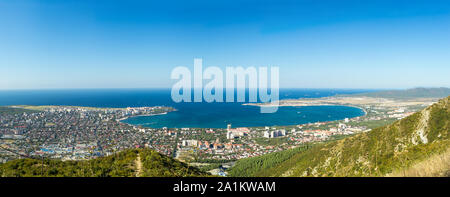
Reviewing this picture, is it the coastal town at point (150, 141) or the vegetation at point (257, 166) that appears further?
the coastal town at point (150, 141)

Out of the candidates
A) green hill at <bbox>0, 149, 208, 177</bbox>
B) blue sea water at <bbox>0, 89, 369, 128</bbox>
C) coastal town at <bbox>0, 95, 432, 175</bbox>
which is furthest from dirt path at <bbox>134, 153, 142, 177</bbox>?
blue sea water at <bbox>0, 89, 369, 128</bbox>

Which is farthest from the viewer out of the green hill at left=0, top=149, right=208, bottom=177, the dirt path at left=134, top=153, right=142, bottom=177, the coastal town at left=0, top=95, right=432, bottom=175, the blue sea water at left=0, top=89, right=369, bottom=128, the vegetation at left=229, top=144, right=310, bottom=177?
the blue sea water at left=0, top=89, right=369, bottom=128

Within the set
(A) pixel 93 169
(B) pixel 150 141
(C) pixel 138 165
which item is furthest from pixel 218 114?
(A) pixel 93 169

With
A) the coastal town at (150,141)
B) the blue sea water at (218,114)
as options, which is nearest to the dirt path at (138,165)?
the coastal town at (150,141)

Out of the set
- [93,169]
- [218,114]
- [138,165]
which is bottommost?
[218,114]

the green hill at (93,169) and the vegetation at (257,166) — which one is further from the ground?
the green hill at (93,169)

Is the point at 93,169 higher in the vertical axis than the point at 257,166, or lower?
higher

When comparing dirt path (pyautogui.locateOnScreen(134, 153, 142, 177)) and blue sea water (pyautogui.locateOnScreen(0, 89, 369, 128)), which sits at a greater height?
dirt path (pyautogui.locateOnScreen(134, 153, 142, 177))

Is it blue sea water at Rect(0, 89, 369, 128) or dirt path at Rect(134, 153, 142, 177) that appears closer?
dirt path at Rect(134, 153, 142, 177)

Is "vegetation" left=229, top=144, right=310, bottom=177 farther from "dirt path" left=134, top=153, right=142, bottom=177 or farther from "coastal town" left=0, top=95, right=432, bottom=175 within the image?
"dirt path" left=134, top=153, right=142, bottom=177

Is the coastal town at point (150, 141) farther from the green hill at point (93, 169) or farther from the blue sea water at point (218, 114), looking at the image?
the green hill at point (93, 169)

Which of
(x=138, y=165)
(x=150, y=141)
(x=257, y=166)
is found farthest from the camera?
(x=150, y=141)

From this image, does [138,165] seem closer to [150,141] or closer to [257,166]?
[257,166]

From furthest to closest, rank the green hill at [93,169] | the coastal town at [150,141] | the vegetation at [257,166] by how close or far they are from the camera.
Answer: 1. the coastal town at [150,141]
2. the vegetation at [257,166]
3. the green hill at [93,169]
